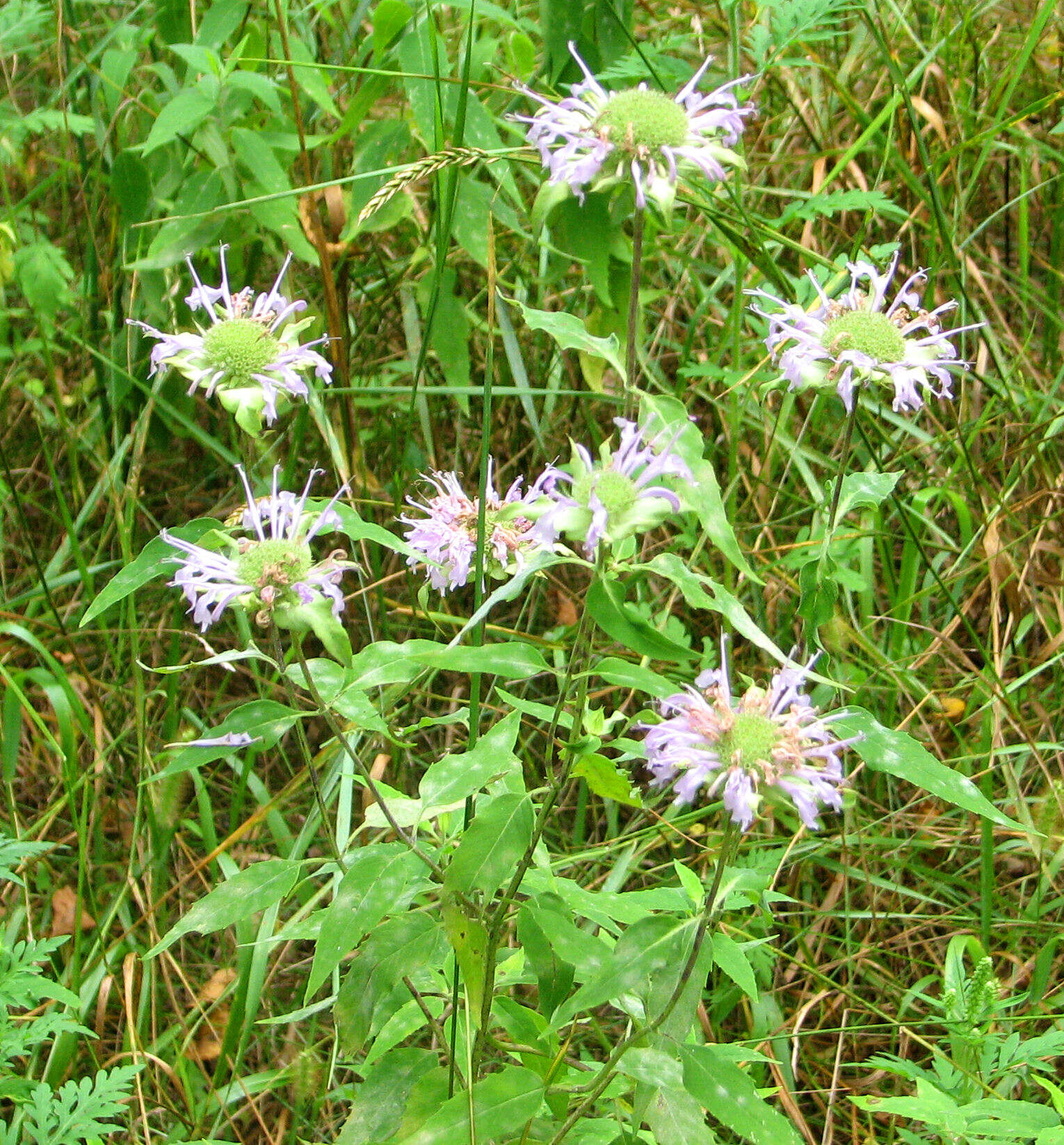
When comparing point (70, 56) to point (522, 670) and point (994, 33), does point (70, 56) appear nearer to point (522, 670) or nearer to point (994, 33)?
point (994, 33)

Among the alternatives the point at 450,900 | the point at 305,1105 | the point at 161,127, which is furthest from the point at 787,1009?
the point at 161,127

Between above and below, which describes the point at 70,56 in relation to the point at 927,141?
above

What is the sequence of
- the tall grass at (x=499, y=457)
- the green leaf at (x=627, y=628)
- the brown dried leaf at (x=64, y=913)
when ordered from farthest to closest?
the brown dried leaf at (x=64, y=913), the tall grass at (x=499, y=457), the green leaf at (x=627, y=628)

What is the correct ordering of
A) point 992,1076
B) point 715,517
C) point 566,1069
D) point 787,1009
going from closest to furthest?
point 715,517
point 566,1069
point 992,1076
point 787,1009

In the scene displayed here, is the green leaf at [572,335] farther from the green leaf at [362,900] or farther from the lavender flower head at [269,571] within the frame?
the green leaf at [362,900]

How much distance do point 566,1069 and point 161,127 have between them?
1.57 metres

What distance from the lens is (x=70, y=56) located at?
8.96ft

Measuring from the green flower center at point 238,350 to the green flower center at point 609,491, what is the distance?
0.46 metres

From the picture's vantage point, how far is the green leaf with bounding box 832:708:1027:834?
1.10 m

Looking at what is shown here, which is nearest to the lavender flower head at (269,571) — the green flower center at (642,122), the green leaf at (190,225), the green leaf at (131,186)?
the green flower center at (642,122)

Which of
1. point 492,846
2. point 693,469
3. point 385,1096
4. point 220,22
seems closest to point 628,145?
point 693,469

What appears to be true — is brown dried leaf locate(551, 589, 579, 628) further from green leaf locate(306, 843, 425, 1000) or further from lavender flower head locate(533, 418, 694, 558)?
lavender flower head locate(533, 418, 694, 558)

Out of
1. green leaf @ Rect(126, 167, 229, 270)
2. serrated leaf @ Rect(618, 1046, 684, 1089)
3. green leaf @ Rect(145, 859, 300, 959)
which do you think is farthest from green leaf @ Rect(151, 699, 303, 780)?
green leaf @ Rect(126, 167, 229, 270)

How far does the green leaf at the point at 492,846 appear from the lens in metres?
1.09
